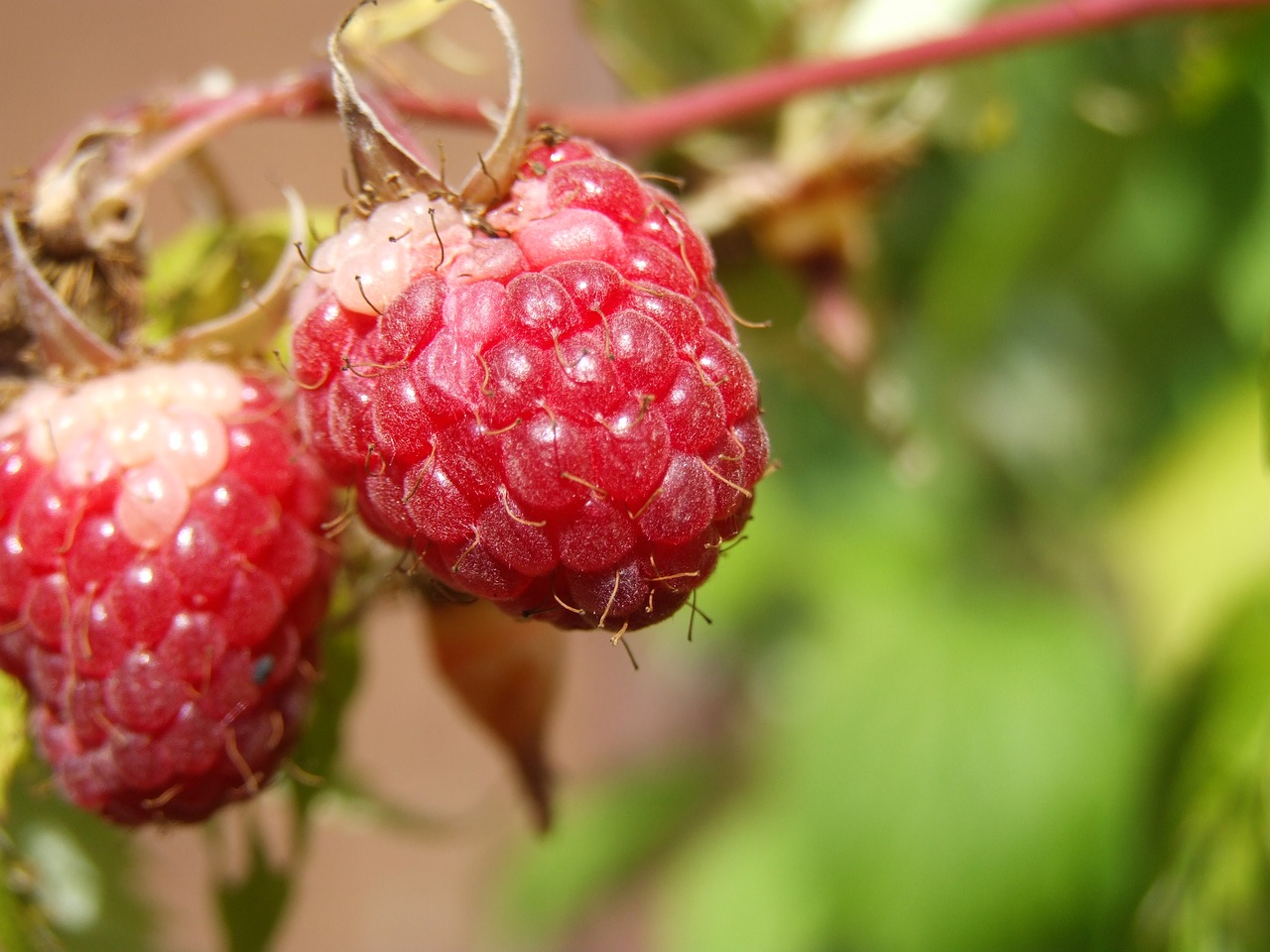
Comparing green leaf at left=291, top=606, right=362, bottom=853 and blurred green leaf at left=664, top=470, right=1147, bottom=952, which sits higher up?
green leaf at left=291, top=606, right=362, bottom=853

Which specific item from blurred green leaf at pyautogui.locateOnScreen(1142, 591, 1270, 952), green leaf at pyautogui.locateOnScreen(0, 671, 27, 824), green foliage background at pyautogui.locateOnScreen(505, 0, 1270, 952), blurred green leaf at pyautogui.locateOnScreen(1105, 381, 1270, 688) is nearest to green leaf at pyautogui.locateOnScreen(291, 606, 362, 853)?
green leaf at pyautogui.locateOnScreen(0, 671, 27, 824)

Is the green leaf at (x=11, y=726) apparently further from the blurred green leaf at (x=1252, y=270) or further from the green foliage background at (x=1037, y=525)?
the blurred green leaf at (x=1252, y=270)

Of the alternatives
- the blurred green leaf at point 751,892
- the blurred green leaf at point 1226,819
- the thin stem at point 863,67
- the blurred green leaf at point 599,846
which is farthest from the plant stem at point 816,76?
the blurred green leaf at point 599,846

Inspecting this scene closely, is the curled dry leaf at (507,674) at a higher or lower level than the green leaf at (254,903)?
higher

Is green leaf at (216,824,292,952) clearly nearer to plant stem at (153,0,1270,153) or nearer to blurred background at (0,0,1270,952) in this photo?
blurred background at (0,0,1270,952)

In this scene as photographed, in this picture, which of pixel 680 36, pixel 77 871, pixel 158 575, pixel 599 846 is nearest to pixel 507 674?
pixel 158 575

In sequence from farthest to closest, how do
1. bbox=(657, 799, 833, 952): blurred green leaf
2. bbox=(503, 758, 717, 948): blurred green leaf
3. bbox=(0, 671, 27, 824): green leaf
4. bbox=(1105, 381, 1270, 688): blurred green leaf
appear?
bbox=(503, 758, 717, 948): blurred green leaf
bbox=(657, 799, 833, 952): blurred green leaf
bbox=(1105, 381, 1270, 688): blurred green leaf
bbox=(0, 671, 27, 824): green leaf

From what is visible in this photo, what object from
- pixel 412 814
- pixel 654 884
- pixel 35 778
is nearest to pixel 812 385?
pixel 412 814
